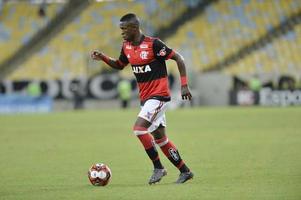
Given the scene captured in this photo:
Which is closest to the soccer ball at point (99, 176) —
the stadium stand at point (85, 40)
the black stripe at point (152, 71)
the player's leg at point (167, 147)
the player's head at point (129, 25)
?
the player's leg at point (167, 147)

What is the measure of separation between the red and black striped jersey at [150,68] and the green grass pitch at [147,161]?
4.07 ft

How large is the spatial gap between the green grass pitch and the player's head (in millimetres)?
2027

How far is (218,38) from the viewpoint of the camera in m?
44.2

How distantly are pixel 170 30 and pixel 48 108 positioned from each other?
8.56 m

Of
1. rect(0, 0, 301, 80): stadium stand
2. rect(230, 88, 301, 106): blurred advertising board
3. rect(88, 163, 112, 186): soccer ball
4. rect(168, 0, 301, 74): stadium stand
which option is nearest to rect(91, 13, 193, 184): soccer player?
rect(88, 163, 112, 186): soccer ball

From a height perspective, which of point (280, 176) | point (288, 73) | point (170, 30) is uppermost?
point (170, 30)

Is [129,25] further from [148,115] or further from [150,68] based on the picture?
[148,115]

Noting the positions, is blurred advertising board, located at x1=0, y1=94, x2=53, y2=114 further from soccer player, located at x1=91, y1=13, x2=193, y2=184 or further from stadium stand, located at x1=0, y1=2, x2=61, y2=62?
soccer player, located at x1=91, y1=13, x2=193, y2=184

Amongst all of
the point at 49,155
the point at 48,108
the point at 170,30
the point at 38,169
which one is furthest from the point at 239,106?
the point at 38,169

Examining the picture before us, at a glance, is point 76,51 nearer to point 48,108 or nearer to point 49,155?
point 48,108

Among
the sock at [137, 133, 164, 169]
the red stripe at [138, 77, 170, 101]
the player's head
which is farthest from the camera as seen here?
the red stripe at [138, 77, 170, 101]

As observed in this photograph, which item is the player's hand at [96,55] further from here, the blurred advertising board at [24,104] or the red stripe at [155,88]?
the blurred advertising board at [24,104]

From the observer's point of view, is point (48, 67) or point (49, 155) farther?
point (48, 67)

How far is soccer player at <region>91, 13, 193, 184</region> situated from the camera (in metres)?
10.5
